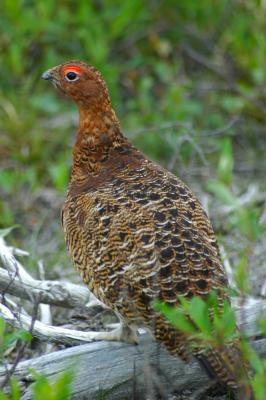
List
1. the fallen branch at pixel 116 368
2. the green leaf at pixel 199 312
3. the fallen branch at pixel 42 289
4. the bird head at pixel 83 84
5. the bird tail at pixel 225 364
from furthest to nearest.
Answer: the bird head at pixel 83 84
the fallen branch at pixel 42 289
the fallen branch at pixel 116 368
the bird tail at pixel 225 364
the green leaf at pixel 199 312

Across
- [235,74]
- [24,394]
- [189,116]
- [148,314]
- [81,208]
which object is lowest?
[24,394]

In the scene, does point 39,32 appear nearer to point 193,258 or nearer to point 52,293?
point 52,293

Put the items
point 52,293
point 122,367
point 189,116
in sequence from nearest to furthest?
point 122,367 → point 52,293 → point 189,116

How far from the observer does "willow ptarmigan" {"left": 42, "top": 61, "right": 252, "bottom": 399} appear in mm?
4184

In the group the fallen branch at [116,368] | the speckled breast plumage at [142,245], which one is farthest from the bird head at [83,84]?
the fallen branch at [116,368]

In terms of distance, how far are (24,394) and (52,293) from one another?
0.99m

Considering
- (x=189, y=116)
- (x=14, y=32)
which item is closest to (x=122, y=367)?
(x=189, y=116)

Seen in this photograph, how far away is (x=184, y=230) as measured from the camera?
14.5 ft

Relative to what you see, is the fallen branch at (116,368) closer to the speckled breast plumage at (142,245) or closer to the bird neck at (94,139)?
the speckled breast plumage at (142,245)

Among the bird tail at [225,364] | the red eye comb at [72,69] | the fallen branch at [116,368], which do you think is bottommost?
the bird tail at [225,364]

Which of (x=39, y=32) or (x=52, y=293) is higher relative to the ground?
(x=39, y=32)

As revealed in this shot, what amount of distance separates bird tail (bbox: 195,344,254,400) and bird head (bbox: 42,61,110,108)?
1.90 metres

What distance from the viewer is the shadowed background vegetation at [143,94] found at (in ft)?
23.7

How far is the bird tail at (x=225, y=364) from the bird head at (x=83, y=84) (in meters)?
1.90
